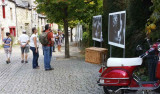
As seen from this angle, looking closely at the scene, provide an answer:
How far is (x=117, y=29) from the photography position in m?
8.18

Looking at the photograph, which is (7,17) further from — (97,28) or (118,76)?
(118,76)

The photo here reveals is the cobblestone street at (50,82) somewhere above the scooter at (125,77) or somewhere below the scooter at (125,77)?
below

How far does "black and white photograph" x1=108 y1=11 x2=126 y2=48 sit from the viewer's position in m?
7.52

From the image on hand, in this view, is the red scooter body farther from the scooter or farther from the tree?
the tree

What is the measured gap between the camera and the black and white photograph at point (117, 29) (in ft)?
24.7

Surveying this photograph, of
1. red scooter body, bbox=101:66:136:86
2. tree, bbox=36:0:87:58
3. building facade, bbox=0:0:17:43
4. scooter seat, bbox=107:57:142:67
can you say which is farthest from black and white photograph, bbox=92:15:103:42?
building facade, bbox=0:0:17:43

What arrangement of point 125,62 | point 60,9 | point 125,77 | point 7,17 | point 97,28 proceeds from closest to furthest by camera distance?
point 125,77
point 125,62
point 97,28
point 60,9
point 7,17

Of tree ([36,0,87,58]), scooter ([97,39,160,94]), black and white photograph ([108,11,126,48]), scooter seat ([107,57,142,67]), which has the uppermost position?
tree ([36,0,87,58])

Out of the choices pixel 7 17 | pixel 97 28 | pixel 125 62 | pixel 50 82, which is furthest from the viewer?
pixel 7 17

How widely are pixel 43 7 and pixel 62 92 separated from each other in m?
7.69

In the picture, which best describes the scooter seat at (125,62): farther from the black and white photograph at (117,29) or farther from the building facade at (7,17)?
the building facade at (7,17)

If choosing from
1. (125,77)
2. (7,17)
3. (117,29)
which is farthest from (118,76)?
(7,17)

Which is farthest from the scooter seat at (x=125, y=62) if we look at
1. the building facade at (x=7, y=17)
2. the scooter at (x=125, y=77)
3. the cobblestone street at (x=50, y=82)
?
the building facade at (x=7, y=17)

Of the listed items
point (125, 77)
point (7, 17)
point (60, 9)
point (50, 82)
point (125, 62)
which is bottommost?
point (50, 82)
